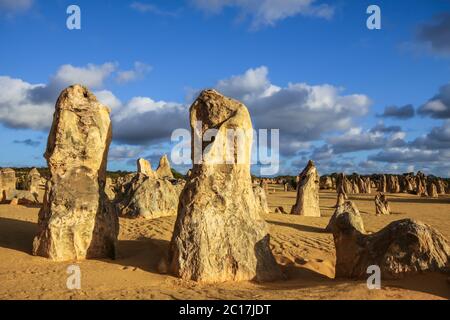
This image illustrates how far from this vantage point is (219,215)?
770cm

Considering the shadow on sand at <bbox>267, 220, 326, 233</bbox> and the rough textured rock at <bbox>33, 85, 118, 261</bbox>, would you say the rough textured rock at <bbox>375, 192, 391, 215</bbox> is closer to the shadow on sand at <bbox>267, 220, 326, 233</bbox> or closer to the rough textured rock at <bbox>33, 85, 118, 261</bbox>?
the shadow on sand at <bbox>267, 220, 326, 233</bbox>

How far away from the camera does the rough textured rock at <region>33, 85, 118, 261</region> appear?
8508 mm

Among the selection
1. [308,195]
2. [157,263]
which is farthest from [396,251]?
[308,195]

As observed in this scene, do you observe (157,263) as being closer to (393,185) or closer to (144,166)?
(144,166)

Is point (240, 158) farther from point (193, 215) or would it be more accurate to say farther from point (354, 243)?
point (354, 243)

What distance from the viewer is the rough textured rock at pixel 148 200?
45.9ft

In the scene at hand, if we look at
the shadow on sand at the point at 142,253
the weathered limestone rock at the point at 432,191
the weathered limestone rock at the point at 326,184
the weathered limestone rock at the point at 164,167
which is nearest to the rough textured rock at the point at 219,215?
the shadow on sand at the point at 142,253

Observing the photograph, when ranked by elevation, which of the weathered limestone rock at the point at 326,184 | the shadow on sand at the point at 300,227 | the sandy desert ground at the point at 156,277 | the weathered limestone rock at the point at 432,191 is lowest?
the sandy desert ground at the point at 156,277

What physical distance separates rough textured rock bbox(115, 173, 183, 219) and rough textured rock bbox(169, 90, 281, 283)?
243 inches

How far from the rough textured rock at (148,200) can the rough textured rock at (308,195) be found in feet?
19.1

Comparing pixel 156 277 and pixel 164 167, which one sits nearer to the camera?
pixel 156 277

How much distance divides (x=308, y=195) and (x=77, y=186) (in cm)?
1157

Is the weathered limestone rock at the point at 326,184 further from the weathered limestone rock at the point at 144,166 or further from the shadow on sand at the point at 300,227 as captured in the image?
the shadow on sand at the point at 300,227

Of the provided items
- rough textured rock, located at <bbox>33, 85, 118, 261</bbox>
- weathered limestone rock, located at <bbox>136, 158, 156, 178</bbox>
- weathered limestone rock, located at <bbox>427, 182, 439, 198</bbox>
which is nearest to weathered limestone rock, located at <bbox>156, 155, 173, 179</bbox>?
weathered limestone rock, located at <bbox>136, 158, 156, 178</bbox>
